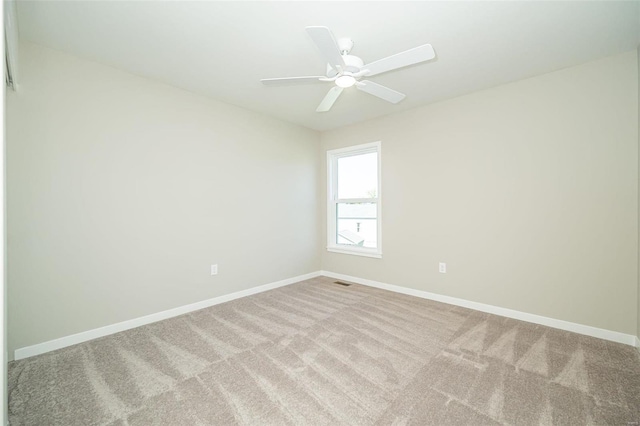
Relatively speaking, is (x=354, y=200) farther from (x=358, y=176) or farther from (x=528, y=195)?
(x=528, y=195)

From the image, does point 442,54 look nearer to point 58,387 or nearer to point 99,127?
point 99,127

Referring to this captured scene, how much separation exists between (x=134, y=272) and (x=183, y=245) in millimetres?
518

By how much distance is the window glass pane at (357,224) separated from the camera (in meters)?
4.16

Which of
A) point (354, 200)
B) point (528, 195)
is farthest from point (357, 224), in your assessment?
point (528, 195)

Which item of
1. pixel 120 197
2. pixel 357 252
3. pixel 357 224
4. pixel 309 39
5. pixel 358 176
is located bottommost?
pixel 357 252

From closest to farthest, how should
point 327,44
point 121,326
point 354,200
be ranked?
point 327,44 → point 121,326 → point 354,200

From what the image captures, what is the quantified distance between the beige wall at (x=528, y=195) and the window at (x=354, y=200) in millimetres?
307

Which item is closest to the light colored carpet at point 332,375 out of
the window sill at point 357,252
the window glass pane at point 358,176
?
the window sill at point 357,252

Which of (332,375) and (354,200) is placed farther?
(354,200)

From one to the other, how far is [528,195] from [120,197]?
4.01 metres

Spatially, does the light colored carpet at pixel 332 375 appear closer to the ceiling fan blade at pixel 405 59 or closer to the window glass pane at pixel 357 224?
the window glass pane at pixel 357 224

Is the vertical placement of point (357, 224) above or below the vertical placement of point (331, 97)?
below

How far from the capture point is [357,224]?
4.39 metres

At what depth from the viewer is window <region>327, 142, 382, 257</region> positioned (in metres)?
4.10
